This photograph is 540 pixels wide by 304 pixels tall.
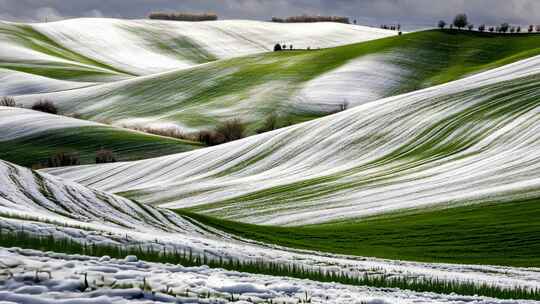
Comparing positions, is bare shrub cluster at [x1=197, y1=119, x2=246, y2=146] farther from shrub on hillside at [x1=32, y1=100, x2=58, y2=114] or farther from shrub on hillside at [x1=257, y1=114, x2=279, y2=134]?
shrub on hillside at [x1=32, y1=100, x2=58, y2=114]

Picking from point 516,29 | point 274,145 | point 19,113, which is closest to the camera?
point 274,145

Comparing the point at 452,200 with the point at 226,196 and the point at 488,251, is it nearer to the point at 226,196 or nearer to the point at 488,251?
the point at 488,251

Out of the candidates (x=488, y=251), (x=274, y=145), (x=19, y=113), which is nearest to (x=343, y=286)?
(x=488, y=251)

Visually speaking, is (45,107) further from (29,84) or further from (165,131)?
(165,131)

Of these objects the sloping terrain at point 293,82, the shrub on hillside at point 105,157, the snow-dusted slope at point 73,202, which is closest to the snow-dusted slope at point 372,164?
the shrub on hillside at point 105,157

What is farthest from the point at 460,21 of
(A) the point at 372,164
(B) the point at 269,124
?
(A) the point at 372,164

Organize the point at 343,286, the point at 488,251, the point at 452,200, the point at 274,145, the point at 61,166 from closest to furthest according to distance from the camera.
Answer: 1. the point at 343,286
2. the point at 488,251
3. the point at 452,200
4. the point at 274,145
5. the point at 61,166
